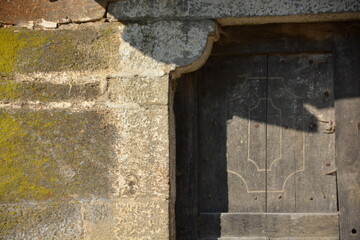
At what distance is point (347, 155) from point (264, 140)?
43 centimetres

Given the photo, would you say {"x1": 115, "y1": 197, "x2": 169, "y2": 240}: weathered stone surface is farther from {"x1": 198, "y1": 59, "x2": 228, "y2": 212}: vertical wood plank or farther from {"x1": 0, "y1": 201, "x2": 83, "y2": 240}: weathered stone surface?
{"x1": 198, "y1": 59, "x2": 228, "y2": 212}: vertical wood plank

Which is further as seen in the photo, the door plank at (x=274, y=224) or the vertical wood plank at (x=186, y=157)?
the vertical wood plank at (x=186, y=157)

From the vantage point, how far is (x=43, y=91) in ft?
9.84

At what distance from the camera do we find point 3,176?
2.96m

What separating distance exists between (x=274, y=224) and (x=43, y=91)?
1376mm

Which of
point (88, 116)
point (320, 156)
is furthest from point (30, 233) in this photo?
point (320, 156)

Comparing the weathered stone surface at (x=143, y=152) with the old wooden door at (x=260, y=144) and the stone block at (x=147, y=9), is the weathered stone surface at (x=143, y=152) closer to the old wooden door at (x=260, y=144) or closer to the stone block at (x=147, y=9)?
the old wooden door at (x=260, y=144)

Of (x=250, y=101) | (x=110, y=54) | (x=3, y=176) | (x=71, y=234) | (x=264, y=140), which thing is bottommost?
(x=71, y=234)

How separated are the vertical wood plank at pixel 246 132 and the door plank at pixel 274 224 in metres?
0.06

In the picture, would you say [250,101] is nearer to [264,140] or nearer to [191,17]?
[264,140]

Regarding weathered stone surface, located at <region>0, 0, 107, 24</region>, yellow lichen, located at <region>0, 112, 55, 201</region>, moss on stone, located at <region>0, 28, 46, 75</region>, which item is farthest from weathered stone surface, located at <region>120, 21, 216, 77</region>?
yellow lichen, located at <region>0, 112, 55, 201</region>

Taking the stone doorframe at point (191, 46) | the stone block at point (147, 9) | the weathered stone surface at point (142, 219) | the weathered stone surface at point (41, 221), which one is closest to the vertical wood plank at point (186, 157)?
the stone doorframe at point (191, 46)

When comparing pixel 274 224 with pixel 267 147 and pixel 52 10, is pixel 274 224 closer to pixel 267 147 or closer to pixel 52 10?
pixel 267 147

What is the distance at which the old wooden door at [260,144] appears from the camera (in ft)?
10.0
